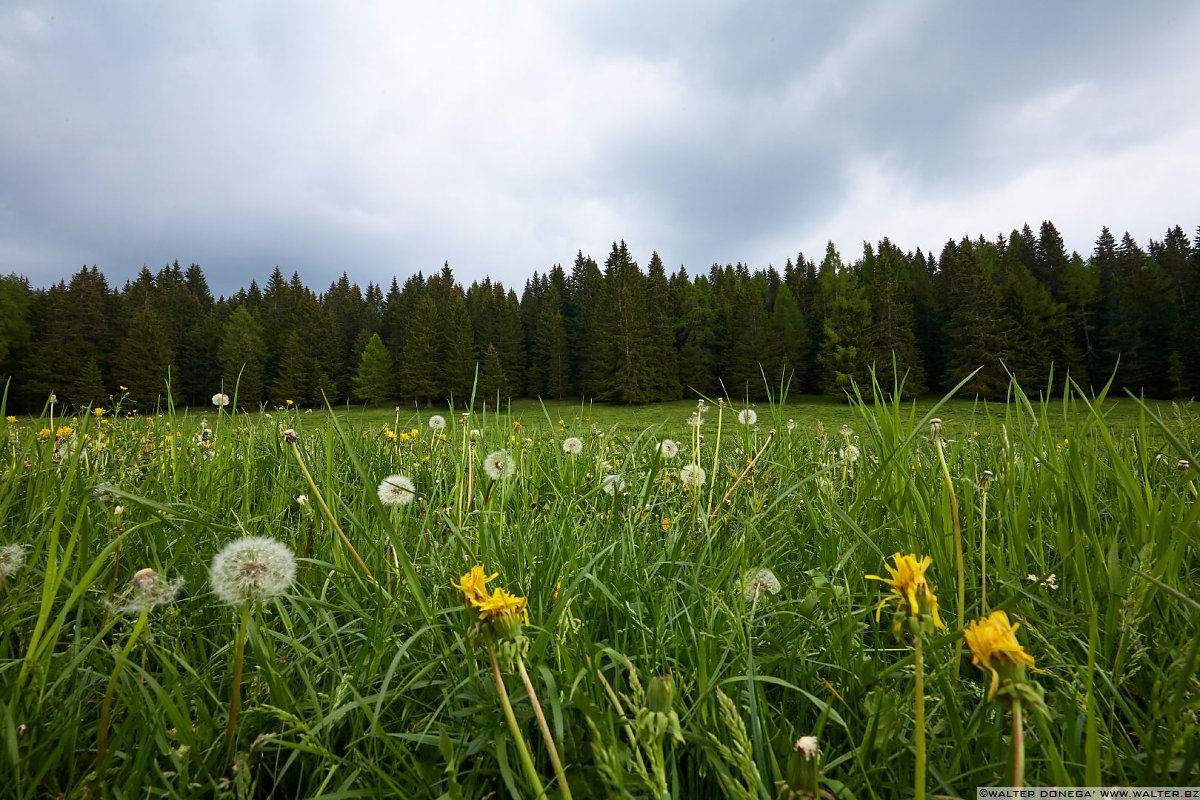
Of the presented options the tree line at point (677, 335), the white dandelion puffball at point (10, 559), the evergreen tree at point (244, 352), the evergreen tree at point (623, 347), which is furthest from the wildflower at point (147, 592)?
the evergreen tree at point (244, 352)

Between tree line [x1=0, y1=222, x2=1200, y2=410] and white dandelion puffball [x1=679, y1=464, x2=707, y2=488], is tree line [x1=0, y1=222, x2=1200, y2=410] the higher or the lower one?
the higher one

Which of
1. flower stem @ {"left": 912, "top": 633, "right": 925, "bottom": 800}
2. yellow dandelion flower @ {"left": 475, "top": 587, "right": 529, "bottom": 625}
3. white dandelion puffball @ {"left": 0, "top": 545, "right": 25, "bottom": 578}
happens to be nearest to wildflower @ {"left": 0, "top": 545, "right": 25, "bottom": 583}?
white dandelion puffball @ {"left": 0, "top": 545, "right": 25, "bottom": 578}

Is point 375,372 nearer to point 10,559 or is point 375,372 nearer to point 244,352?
point 244,352

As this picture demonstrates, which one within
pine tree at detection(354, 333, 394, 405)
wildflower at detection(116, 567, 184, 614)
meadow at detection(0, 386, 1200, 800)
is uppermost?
pine tree at detection(354, 333, 394, 405)

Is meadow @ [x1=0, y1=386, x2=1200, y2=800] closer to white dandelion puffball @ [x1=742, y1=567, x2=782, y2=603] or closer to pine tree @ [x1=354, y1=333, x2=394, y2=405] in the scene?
white dandelion puffball @ [x1=742, y1=567, x2=782, y2=603]

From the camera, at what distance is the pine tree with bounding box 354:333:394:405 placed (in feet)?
142

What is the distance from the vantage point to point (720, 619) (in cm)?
115

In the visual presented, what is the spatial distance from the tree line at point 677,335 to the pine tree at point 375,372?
7.0 inches

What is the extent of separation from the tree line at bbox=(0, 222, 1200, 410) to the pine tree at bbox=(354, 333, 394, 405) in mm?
178

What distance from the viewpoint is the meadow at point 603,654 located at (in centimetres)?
68

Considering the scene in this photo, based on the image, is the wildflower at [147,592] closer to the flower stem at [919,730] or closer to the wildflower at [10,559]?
the wildflower at [10,559]

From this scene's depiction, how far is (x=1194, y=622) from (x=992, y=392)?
37591mm

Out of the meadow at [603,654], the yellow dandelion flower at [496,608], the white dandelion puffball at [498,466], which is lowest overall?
the meadow at [603,654]

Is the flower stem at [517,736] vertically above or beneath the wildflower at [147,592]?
beneath
